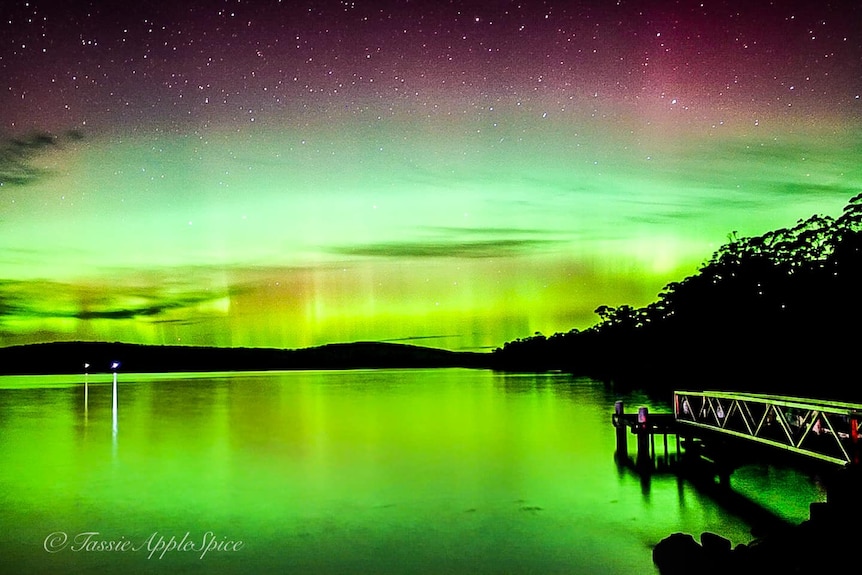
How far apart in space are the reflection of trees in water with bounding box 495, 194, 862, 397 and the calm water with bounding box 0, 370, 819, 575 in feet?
42.3

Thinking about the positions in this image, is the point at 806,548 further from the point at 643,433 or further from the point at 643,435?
the point at 643,435

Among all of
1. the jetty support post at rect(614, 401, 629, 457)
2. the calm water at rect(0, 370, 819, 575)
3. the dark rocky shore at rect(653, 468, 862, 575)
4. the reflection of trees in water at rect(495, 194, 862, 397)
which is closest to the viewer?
the dark rocky shore at rect(653, 468, 862, 575)

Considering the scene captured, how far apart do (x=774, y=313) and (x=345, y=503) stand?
34.3 m

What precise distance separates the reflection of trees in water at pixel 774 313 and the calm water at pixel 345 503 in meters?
12.9

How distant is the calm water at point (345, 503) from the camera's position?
40.2 feet

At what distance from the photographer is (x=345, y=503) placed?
54.8 feet

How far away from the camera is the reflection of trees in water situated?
116 feet

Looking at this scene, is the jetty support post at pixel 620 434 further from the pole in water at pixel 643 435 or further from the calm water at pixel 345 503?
the pole in water at pixel 643 435


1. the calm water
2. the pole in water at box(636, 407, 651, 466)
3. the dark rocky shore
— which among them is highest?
the dark rocky shore

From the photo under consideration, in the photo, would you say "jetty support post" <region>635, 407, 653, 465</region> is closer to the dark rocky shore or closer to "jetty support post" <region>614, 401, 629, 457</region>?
"jetty support post" <region>614, 401, 629, 457</region>

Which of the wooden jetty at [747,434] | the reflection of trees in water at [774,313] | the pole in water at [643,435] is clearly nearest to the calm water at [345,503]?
the pole in water at [643,435]

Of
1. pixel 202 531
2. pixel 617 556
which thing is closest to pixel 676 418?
pixel 617 556

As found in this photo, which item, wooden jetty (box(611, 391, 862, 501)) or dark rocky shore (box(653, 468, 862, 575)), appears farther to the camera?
wooden jetty (box(611, 391, 862, 501))

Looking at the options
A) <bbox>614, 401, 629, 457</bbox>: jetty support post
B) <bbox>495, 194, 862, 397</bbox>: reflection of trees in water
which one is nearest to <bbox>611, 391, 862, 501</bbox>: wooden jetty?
<bbox>614, 401, 629, 457</bbox>: jetty support post
